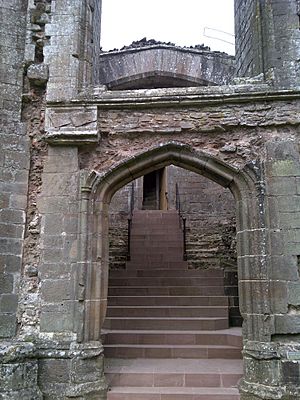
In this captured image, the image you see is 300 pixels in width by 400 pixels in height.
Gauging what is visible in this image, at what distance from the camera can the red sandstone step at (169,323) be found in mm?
6652

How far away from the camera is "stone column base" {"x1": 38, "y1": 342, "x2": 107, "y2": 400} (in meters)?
4.74

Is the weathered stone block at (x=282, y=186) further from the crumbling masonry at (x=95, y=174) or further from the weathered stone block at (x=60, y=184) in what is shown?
the weathered stone block at (x=60, y=184)

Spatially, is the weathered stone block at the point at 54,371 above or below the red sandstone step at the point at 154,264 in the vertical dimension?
below

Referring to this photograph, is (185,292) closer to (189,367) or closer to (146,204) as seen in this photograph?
(189,367)

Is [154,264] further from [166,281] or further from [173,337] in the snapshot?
[173,337]

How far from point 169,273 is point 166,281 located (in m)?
0.28

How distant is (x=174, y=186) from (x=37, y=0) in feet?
23.6

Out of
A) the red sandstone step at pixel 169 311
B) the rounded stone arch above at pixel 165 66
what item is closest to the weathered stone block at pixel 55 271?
the red sandstone step at pixel 169 311

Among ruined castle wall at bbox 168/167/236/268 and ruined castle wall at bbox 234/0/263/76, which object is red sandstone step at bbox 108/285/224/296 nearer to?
ruined castle wall at bbox 168/167/236/268

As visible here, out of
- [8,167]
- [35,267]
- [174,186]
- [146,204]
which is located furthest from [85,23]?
[146,204]

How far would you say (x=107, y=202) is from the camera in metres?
5.51

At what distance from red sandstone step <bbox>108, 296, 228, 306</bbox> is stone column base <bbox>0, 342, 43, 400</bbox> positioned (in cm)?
276

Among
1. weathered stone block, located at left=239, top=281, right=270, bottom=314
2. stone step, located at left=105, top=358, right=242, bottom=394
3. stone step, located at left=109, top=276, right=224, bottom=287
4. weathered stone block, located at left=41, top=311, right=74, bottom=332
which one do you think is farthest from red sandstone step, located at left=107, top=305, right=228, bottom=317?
weathered stone block, located at left=41, top=311, right=74, bottom=332

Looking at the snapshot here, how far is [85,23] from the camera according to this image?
19.1ft
